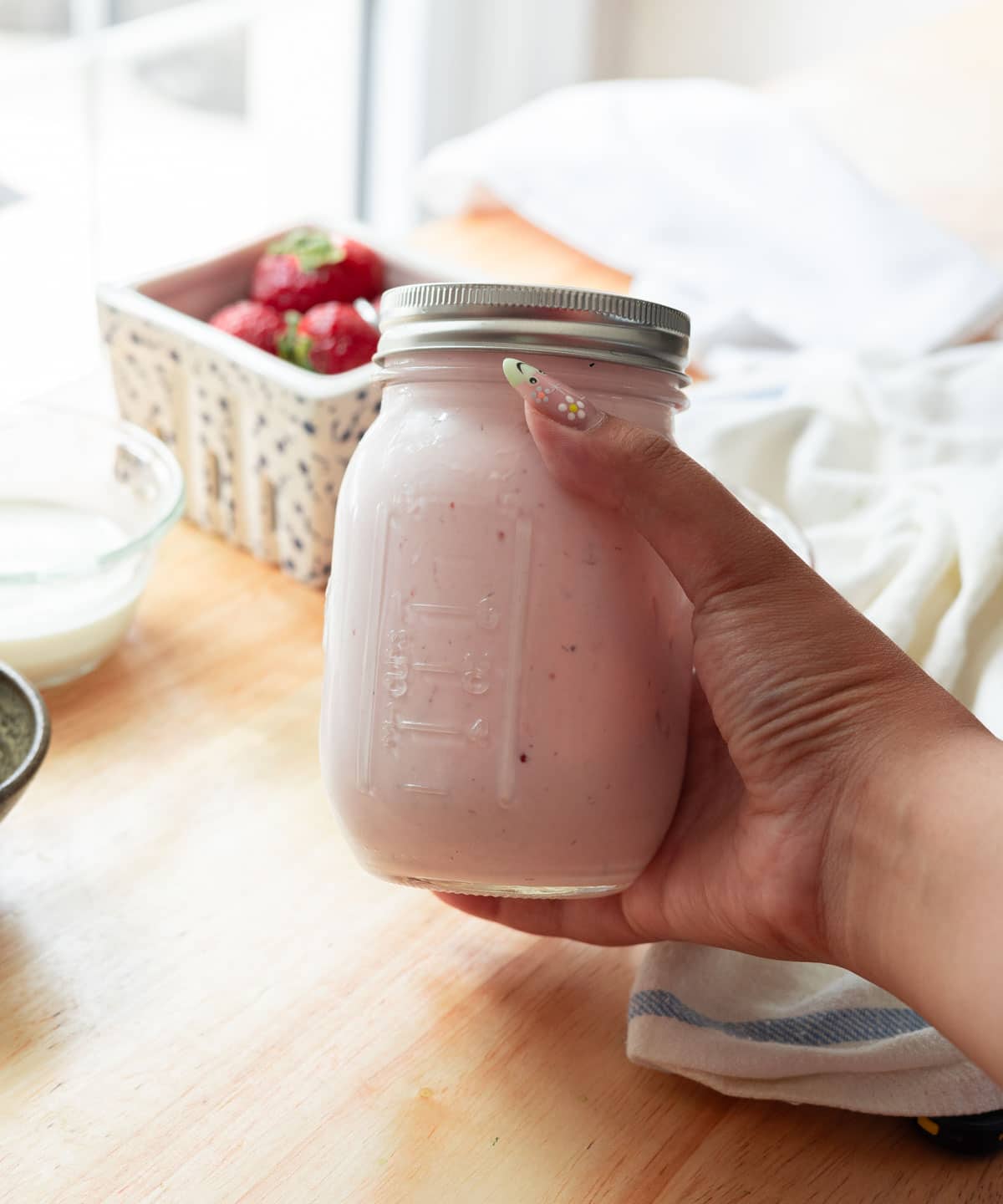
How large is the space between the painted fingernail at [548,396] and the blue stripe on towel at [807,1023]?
0.95ft

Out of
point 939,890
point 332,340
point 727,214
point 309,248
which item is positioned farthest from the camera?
point 727,214

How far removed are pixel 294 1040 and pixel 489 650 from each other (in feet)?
0.79

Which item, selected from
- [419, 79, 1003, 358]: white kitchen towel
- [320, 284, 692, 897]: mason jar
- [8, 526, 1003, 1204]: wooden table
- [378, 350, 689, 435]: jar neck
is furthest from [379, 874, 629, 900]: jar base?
[419, 79, 1003, 358]: white kitchen towel

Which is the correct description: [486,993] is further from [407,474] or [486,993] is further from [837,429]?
[837,429]

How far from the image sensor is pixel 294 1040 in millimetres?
653

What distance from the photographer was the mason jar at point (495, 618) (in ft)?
1.79

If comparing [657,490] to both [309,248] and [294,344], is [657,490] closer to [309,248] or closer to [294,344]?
[294,344]

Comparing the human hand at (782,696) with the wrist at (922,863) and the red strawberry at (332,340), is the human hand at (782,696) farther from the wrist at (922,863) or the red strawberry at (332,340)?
the red strawberry at (332,340)

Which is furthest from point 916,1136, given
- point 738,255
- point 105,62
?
point 105,62

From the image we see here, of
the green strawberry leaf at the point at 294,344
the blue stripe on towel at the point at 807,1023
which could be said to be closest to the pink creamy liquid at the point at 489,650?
the blue stripe on towel at the point at 807,1023

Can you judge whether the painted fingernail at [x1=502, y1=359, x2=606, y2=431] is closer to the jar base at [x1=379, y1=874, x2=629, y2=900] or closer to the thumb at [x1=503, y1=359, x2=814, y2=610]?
the thumb at [x1=503, y1=359, x2=814, y2=610]

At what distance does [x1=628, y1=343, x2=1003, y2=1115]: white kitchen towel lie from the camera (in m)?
0.62

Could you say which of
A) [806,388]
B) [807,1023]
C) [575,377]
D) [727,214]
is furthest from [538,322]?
[727,214]

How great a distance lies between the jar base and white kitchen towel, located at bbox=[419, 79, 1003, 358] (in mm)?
769
